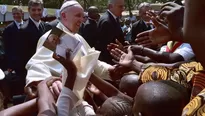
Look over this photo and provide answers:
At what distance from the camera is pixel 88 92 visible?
2521 millimetres

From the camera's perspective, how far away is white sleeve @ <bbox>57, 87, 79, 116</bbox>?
203 cm

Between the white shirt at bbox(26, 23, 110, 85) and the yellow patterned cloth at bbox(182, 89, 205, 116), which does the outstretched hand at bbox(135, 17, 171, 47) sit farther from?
the yellow patterned cloth at bbox(182, 89, 205, 116)

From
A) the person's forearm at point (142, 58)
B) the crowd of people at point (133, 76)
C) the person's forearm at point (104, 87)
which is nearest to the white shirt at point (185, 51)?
the crowd of people at point (133, 76)

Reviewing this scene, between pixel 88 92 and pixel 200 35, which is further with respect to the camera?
pixel 88 92

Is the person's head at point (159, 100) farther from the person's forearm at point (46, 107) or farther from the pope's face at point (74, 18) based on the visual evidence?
the pope's face at point (74, 18)

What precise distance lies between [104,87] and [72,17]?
2.62 ft

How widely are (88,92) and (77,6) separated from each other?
2.56ft

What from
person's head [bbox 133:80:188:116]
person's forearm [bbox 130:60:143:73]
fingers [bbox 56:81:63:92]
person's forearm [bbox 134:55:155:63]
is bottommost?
person's forearm [bbox 134:55:155:63]

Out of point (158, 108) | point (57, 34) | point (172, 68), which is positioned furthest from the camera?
point (172, 68)

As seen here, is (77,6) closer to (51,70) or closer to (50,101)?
(51,70)

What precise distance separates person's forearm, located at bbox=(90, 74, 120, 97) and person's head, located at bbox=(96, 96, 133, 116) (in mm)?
288

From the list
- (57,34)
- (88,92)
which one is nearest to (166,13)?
(57,34)

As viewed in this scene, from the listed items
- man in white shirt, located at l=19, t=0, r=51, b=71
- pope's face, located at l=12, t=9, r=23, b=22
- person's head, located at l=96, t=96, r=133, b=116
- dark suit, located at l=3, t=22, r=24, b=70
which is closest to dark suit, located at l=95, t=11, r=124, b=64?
man in white shirt, located at l=19, t=0, r=51, b=71

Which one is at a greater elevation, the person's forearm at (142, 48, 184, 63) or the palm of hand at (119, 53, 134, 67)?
the palm of hand at (119, 53, 134, 67)
